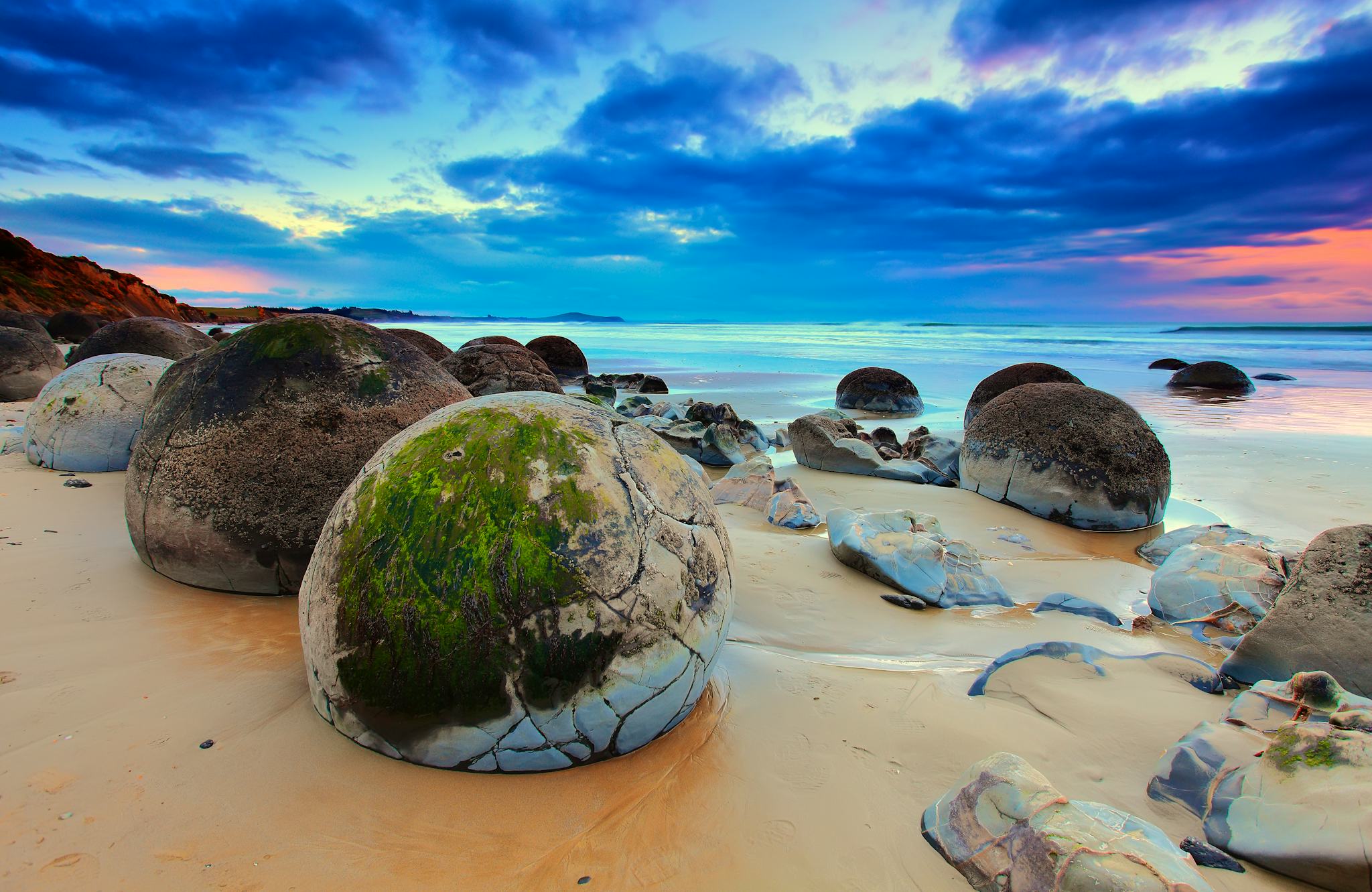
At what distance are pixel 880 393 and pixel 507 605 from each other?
1242 cm

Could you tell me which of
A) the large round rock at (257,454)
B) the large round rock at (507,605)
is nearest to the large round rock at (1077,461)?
the large round rock at (507,605)

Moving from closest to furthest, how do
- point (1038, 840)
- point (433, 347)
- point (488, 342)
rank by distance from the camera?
point (1038, 840) → point (433, 347) → point (488, 342)

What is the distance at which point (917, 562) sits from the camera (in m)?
4.43

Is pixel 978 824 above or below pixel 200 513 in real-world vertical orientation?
below

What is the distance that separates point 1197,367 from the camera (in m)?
17.7

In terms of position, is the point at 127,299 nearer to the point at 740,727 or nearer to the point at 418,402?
the point at 418,402

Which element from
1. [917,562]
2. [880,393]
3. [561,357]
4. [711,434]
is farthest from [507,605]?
[561,357]

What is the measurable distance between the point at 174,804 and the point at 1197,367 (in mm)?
21450

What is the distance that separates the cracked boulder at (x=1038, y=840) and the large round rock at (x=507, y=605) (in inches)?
37.7

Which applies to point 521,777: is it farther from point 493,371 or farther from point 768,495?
point 493,371

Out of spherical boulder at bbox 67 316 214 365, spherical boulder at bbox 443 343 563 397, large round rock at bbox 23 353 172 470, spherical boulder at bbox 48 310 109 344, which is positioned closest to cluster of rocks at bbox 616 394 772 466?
spherical boulder at bbox 443 343 563 397

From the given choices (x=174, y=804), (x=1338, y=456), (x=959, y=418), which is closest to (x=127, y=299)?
(x=959, y=418)

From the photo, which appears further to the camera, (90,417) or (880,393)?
(880,393)

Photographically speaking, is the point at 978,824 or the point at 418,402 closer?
the point at 978,824
